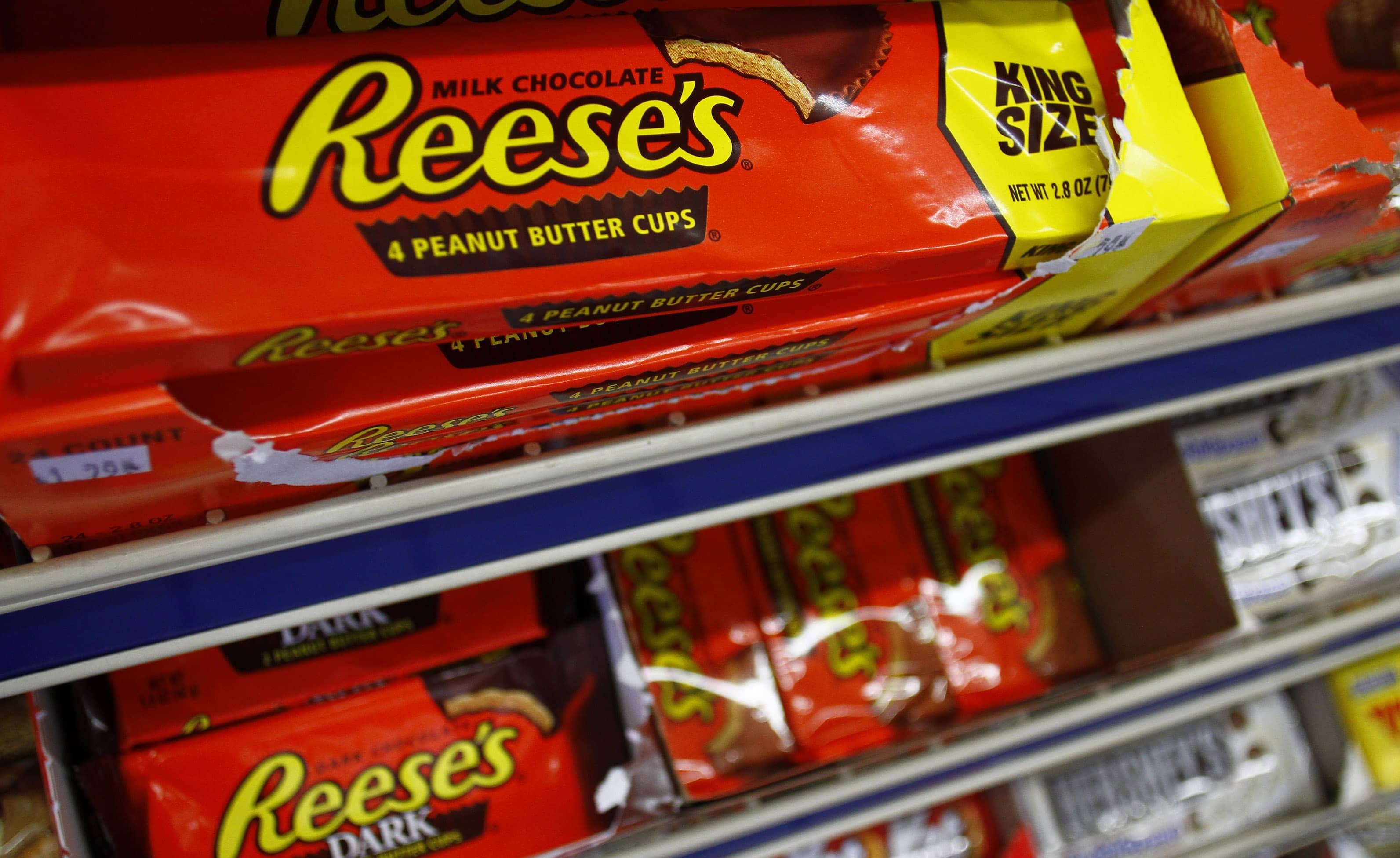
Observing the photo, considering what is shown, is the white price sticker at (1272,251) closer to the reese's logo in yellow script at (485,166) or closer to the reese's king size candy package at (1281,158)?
the reese's king size candy package at (1281,158)

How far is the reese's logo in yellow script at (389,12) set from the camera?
0.59 meters

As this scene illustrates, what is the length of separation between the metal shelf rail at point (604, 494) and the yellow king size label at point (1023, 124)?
217 mm

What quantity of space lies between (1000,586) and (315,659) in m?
1.00

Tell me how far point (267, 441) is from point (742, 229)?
1.24 ft

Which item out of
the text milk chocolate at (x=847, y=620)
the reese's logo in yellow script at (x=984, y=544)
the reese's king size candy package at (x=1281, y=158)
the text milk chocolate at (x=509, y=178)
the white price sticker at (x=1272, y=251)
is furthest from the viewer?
the reese's logo in yellow script at (x=984, y=544)

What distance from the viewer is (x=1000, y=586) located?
1.28 meters

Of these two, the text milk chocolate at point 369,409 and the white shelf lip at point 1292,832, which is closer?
the text milk chocolate at point 369,409

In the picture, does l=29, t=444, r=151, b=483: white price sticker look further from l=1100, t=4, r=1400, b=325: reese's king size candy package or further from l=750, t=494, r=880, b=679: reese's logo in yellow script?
l=1100, t=4, r=1400, b=325: reese's king size candy package

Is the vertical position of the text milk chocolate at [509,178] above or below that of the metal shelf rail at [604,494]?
above

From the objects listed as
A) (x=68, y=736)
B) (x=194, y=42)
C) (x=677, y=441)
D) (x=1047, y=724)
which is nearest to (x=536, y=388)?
(x=677, y=441)

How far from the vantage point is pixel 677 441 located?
2.53ft

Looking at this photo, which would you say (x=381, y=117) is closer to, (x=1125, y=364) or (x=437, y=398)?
(x=437, y=398)

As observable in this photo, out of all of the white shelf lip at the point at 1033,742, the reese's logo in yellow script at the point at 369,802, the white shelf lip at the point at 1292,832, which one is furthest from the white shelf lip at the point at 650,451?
the white shelf lip at the point at 1292,832

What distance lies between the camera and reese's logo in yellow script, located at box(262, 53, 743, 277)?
0.54 metres
